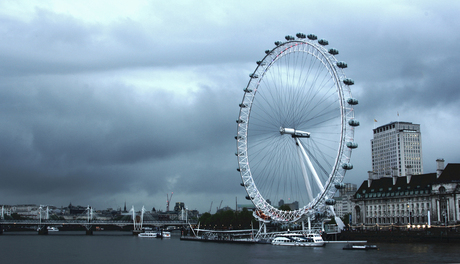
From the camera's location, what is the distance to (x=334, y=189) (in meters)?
79.2

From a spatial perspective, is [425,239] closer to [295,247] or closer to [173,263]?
[295,247]

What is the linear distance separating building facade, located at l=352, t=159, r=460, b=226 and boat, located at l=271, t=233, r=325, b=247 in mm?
29139

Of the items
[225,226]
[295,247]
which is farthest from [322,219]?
[225,226]

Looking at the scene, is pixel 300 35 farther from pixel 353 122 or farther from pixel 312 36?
pixel 353 122

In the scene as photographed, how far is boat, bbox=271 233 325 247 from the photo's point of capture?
89.1 metres

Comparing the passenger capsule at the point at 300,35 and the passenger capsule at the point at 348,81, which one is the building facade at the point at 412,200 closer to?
the passenger capsule at the point at 348,81

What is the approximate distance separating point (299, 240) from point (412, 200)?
37928 mm

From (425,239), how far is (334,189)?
84.7 feet

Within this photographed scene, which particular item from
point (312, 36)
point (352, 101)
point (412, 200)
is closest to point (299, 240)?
point (352, 101)

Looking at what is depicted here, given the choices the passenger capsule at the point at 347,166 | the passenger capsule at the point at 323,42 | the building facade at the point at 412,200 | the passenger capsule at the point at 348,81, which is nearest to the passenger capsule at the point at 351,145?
the passenger capsule at the point at 347,166

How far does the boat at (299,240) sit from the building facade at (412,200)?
95.6 feet

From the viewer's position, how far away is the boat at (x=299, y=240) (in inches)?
3508

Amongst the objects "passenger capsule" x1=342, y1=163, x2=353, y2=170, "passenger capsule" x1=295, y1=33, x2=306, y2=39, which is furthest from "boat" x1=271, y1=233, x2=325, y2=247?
"passenger capsule" x1=295, y1=33, x2=306, y2=39

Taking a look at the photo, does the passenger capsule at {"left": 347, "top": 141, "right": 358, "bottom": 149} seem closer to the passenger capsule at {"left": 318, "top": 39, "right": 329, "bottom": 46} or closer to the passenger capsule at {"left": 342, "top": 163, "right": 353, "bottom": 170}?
the passenger capsule at {"left": 342, "top": 163, "right": 353, "bottom": 170}
